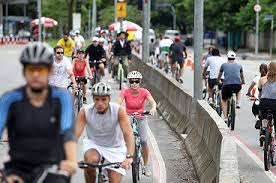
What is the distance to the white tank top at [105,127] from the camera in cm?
818

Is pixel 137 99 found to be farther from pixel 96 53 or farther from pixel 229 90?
pixel 96 53

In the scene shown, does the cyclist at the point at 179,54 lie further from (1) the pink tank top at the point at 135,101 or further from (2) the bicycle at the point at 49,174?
(2) the bicycle at the point at 49,174

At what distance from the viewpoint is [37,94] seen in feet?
18.0

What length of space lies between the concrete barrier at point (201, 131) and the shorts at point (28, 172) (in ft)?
10.7

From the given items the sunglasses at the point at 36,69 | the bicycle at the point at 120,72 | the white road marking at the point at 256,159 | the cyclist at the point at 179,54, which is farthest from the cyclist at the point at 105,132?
the cyclist at the point at 179,54

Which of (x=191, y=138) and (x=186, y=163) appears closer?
(x=186, y=163)

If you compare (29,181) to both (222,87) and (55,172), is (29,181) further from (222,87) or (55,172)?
(222,87)

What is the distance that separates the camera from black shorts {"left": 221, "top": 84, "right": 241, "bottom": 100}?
58.4ft

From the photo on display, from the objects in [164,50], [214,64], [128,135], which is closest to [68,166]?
[128,135]

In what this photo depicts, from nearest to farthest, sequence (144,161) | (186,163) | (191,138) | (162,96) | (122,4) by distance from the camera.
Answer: (144,161)
(186,163)
(191,138)
(162,96)
(122,4)

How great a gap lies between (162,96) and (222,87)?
4184 millimetres

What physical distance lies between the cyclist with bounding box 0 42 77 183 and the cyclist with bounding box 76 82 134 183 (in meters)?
2.24

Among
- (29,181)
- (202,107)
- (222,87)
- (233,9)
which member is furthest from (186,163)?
(233,9)

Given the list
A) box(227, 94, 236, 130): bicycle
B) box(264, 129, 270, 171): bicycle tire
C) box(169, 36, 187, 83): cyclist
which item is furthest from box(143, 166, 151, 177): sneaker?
box(169, 36, 187, 83): cyclist
